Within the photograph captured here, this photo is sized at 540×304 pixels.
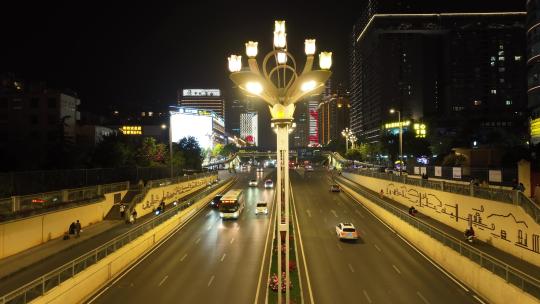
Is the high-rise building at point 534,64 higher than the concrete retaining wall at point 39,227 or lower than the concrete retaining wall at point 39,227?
higher

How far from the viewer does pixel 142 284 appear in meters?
22.8

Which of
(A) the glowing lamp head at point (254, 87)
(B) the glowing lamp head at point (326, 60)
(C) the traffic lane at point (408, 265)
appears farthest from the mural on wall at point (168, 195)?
(B) the glowing lamp head at point (326, 60)

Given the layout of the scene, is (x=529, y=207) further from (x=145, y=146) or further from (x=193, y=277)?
(x=145, y=146)

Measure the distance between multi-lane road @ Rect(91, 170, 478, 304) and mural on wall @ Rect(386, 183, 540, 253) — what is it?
13.2 ft

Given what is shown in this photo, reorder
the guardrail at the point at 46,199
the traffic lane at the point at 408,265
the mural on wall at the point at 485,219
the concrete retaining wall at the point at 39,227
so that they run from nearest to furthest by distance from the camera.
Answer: the traffic lane at the point at 408,265, the mural on wall at the point at 485,219, the concrete retaining wall at the point at 39,227, the guardrail at the point at 46,199

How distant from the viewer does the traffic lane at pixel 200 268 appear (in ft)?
68.9

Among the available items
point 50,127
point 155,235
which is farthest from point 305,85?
point 50,127

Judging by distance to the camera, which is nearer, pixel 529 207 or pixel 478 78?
pixel 529 207

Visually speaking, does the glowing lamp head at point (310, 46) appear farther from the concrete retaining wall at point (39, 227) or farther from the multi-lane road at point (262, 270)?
the concrete retaining wall at point (39, 227)

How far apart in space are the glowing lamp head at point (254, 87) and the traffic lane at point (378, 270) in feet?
36.3

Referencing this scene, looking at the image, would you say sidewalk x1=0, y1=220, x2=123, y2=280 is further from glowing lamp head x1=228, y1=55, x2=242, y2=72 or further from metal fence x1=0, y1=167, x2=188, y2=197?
glowing lamp head x1=228, y1=55, x2=242, y2=72

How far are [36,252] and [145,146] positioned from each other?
4480 centimetres

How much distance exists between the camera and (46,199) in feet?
91.5

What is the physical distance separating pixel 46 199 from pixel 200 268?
1094 cm
